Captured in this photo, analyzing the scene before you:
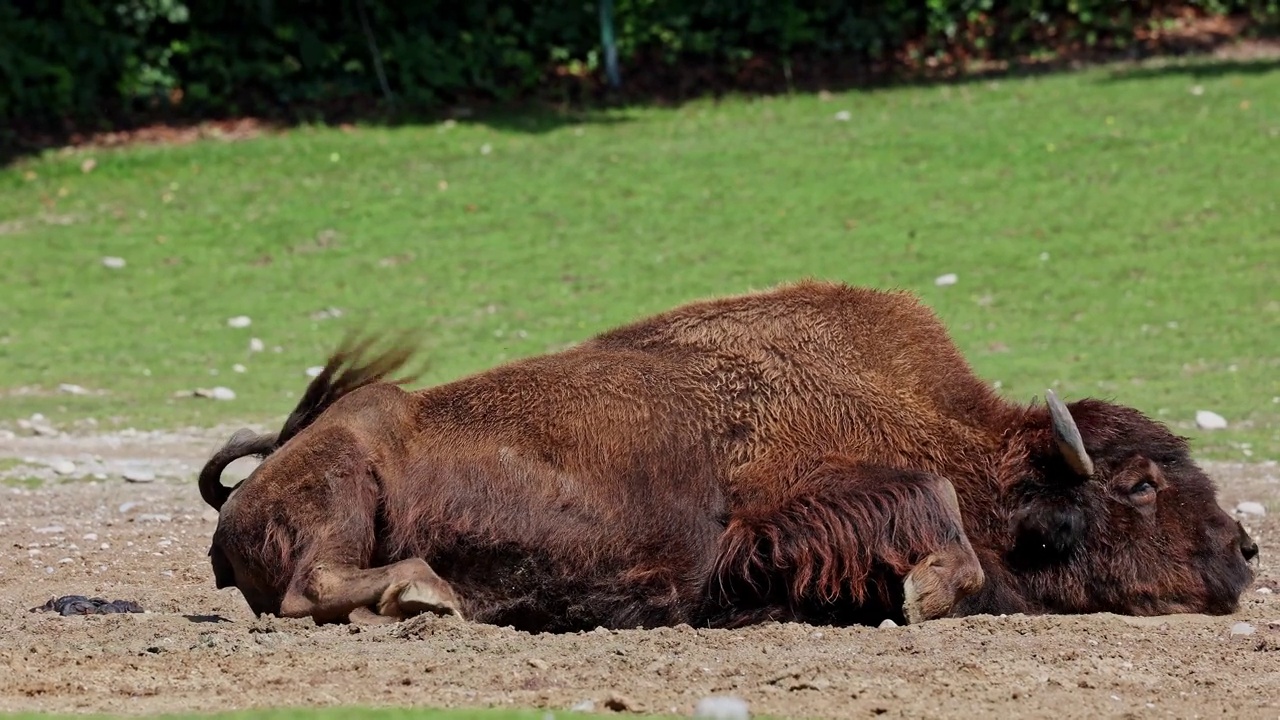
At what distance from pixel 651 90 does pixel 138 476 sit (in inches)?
562

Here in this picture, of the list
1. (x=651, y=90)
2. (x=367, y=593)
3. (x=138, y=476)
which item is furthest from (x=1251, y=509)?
(x=651, y=90)

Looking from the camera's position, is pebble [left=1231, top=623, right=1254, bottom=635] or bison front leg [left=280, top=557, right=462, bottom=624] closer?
pebble [left=1231, top=623, right=1254, bottom=635]

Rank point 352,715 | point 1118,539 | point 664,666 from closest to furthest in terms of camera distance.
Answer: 1. point 352,715
2. point 664,666
3. point 1118,539

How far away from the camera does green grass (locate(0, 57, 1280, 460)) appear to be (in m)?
13.6

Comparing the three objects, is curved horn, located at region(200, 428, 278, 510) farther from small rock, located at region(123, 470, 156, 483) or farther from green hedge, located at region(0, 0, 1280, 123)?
green hedge, located at region(0, 0, 1280, 123)

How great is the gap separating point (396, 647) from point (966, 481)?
88.1 inches

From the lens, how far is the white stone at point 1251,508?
895 centimetres

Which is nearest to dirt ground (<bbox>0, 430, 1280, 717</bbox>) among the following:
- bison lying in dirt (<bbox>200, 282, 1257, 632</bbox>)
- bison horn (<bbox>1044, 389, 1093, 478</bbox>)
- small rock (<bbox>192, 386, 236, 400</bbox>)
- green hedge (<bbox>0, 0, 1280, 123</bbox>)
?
bison lying in dirt (<bbox>200, 282, 1257, 632</bbox>)

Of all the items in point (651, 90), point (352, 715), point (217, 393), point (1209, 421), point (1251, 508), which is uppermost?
point (352, 715)

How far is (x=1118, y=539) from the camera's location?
640 centimetres

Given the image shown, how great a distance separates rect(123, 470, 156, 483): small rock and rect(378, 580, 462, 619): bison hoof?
497cm

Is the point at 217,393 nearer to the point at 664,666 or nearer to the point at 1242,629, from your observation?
the point at 664,666

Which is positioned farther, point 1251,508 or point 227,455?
point 1251,508

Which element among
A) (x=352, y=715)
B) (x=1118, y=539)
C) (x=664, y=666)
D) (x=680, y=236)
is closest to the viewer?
(x=352, y=715)
